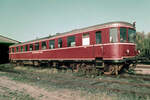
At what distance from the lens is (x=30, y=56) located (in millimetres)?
17750

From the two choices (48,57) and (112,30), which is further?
(48,57)

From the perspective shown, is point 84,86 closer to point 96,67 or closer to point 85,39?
point 96,67

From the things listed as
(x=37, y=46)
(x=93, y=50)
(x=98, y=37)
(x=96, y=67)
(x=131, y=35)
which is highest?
(x=131, y=35)

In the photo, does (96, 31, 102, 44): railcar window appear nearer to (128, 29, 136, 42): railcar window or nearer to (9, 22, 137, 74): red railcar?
(9, 22, 137, 74): red railcar

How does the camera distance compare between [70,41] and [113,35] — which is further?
[70,41]

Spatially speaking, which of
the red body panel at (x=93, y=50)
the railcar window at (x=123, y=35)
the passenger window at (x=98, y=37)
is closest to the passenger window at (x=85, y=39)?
the red body panel at (x=93, y=50)

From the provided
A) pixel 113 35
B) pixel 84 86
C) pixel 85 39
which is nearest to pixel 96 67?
pixel 85 39

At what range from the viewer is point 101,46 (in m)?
9.21

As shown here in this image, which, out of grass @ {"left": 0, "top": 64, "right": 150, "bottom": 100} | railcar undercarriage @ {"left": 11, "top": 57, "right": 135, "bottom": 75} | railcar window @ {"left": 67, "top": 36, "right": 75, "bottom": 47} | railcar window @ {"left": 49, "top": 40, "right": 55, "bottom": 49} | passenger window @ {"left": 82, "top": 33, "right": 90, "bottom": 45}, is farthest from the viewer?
railcar window @ {"left": 49, "top": 40, "right": 55, "bottom": 49}

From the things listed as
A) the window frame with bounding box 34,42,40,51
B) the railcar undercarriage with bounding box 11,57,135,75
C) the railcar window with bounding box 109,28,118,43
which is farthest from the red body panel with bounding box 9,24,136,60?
the window frame with bounding box 34,42,40,51

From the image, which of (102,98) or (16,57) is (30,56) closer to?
(16,57)

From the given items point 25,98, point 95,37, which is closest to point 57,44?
point 95,37

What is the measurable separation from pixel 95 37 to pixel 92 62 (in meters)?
1.94

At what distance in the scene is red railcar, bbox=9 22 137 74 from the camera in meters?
8.66
